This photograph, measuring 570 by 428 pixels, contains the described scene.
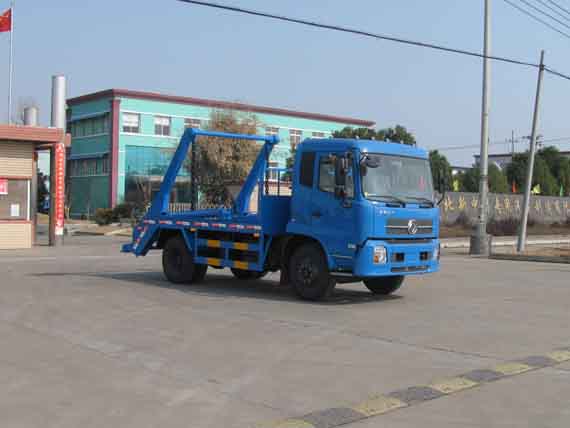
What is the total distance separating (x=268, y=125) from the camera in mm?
69250

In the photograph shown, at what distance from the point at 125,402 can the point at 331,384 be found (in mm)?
2000

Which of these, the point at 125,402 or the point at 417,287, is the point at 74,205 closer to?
the point at 417,287

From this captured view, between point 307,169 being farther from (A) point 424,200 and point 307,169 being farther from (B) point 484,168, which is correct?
(B) point 484,168

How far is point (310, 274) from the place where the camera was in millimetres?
13133

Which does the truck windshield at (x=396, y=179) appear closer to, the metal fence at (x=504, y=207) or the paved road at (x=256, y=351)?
the paved road at (x=256, y=351)

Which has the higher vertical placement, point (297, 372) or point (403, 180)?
point (403, 180)

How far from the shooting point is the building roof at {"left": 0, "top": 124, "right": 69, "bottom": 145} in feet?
82.8

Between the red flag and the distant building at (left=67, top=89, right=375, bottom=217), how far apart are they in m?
29.0

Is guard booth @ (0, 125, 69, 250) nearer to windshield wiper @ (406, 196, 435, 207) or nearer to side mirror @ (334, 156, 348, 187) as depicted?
side mirror @ (334, 156, 348, 187)

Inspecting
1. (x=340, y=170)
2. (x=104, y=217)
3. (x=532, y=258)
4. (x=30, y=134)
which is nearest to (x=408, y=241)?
→ (x=340, y=170)

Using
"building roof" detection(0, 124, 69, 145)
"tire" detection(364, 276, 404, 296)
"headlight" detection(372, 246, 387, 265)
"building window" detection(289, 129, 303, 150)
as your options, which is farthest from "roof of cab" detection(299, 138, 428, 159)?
"building window" detection(289, 129, 303, 150)

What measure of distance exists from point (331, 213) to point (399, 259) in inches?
55.3

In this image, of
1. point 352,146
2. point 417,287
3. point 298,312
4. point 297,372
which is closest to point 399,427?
point 297,372

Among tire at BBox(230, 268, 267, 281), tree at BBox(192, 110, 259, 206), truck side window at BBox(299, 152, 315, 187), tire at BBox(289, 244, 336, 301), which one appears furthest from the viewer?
tree at BBox(192, 110, 259, 206)
